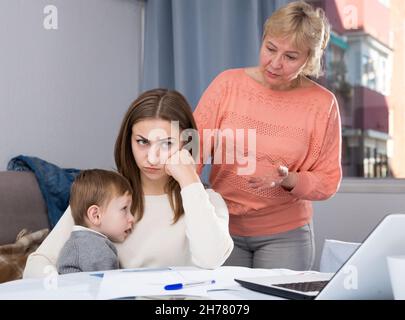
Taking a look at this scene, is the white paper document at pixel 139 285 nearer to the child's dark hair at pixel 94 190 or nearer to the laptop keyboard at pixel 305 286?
the laptop keyboard at pixel 305 286

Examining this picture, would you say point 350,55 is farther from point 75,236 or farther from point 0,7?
point 75,236

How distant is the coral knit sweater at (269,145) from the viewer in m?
1.98

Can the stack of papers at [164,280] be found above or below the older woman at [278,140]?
below

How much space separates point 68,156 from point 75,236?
5.30 feet

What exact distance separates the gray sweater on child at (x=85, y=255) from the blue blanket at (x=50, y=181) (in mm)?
1069

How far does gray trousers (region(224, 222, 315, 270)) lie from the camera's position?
1.93 metres

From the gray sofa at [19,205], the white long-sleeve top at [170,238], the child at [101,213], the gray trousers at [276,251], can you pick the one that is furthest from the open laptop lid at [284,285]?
the gray sofa at [19,205]

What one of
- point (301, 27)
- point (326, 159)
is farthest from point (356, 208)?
point (301, 27)

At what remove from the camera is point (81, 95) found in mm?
3189

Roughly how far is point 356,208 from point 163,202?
1695 millimetres

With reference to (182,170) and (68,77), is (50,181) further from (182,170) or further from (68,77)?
(182,170)

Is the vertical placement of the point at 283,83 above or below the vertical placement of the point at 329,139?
above
